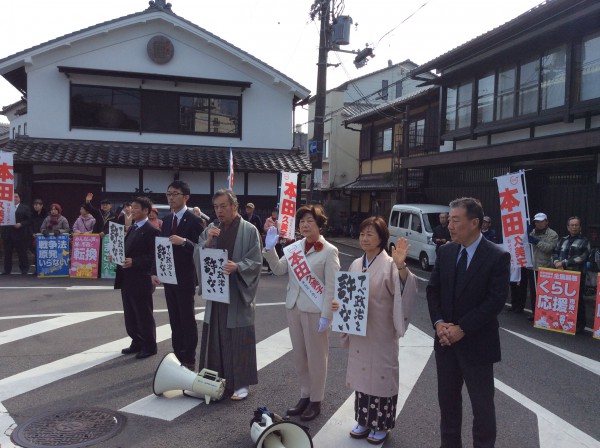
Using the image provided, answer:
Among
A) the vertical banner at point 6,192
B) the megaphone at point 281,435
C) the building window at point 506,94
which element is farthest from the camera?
the building window at point 506,94

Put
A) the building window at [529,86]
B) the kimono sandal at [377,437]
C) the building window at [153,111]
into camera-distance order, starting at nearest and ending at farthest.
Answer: the kimono sandal at [377,437]
the building window at [529,86]
the building window at [153,111]

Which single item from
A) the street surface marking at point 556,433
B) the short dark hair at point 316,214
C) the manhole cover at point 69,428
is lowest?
the manhole cover at point 69,428

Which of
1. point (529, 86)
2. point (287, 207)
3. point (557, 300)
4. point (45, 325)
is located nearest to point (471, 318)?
point (557, 300)

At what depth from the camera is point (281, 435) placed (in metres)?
3.77

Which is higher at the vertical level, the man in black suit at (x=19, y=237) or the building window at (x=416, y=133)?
the building window at (x=416, y=133)

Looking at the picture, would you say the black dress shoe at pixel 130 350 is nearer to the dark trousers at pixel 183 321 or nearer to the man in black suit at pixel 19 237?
the dark trousers at pixel 183 321

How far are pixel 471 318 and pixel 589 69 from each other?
34.6 feet

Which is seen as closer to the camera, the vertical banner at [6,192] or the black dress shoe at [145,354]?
the black dress shoe at [145,354]

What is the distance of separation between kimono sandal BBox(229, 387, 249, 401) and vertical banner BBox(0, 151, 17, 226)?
9.22 m

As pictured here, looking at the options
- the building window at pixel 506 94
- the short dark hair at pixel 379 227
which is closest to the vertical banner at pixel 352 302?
the short dark hair at pixel 379 227

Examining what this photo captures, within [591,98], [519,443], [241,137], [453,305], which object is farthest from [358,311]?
[241,137]

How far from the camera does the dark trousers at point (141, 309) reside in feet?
20.1

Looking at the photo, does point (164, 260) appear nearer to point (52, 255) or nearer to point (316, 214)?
point (316, 214)

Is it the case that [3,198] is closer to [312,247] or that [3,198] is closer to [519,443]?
[312,247]
